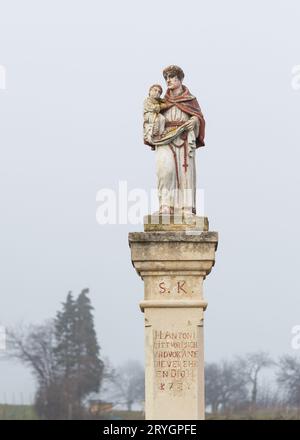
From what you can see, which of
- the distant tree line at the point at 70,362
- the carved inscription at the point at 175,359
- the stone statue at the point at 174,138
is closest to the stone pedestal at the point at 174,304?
the carved inscription at the point at 175,359

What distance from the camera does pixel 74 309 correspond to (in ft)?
321

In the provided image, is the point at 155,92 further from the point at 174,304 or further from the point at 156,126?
the point at 174,304

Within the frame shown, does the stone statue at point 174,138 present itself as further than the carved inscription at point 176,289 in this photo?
Yes

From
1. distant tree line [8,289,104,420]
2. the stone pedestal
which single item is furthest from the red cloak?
distant tree line [8,289,104,420]

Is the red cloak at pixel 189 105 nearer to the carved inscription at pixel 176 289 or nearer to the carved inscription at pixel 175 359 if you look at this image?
the carved inscription at pixel 176 289

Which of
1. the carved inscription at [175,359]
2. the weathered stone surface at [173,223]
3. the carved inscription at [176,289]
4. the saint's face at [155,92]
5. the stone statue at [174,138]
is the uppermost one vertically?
the saint's face at [155,92]

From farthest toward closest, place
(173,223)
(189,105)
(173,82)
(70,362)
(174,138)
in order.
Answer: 1. (70,362)
2. (173,82)
3. (189,105)
4. (174,138)
5. (173,223)

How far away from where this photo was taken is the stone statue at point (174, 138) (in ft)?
72.8

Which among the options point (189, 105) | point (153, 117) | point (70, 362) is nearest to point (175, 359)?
point (153, 117)

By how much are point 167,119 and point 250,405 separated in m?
71.6

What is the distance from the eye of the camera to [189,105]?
73.9 feet

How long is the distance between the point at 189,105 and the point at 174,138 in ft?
2.24

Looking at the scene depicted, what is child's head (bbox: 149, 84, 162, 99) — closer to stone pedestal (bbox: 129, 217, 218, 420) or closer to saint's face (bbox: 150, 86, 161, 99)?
saint's face (bbox: 150, 86, 161, 99)

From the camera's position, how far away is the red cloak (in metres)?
22.5
